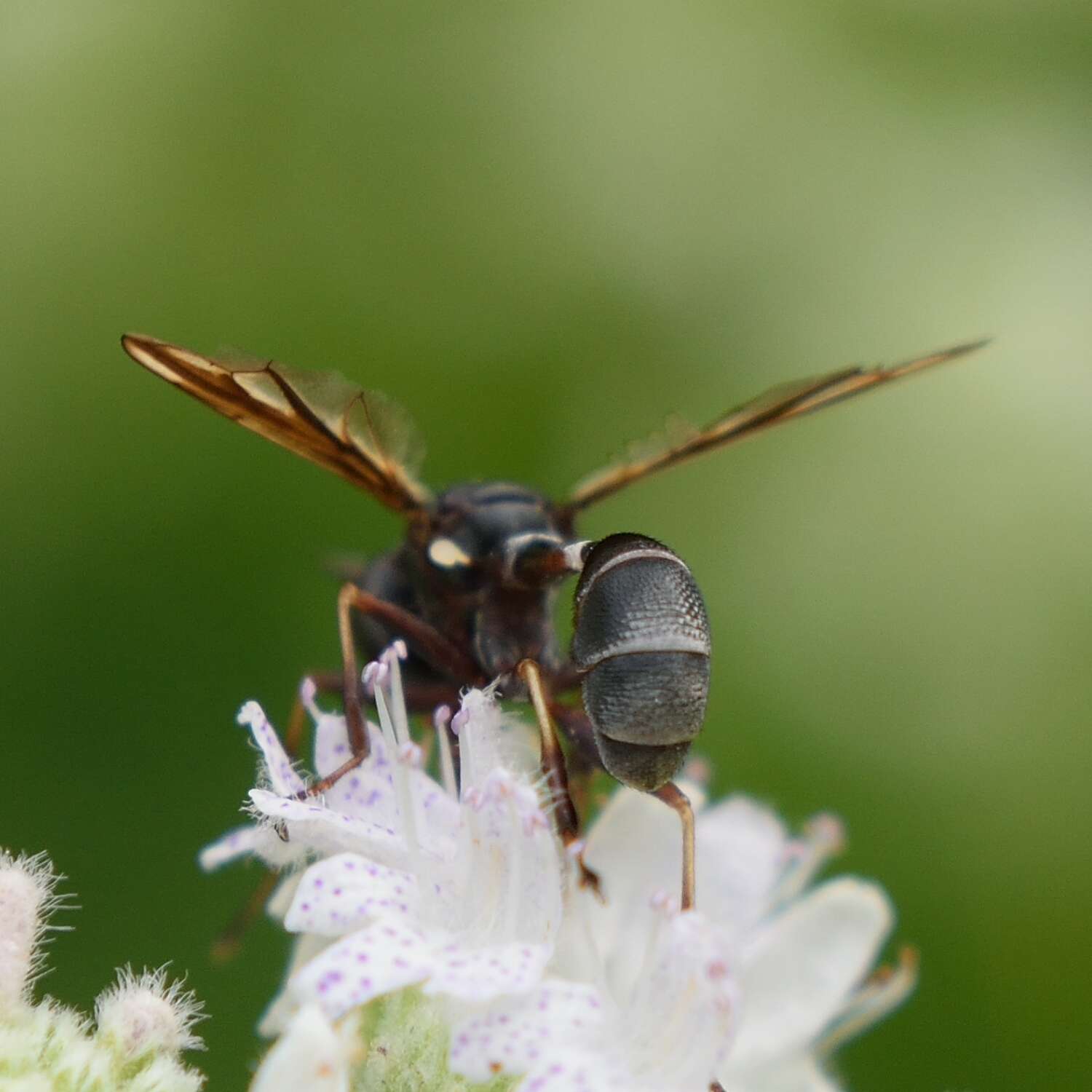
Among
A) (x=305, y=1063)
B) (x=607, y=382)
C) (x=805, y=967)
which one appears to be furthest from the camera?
(x=607, y=382)

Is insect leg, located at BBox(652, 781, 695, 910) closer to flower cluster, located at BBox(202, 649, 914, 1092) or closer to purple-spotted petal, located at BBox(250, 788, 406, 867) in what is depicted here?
flower cluster, located at BBox(202, 649, 914, 1092)

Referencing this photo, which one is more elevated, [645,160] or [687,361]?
[645,160]

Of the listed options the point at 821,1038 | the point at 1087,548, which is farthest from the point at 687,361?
the point at 821,1038

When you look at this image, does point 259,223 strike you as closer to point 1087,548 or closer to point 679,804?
point 1087,548

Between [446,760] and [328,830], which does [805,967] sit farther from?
[328,830]

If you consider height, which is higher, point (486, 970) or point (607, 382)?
point (607, 382)

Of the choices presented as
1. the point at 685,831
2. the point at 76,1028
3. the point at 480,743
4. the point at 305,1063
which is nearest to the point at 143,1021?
the point at 76,1028
